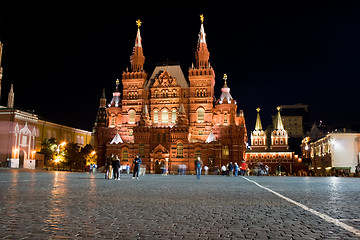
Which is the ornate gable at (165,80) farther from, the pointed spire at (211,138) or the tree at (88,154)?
the tree at (88,154)

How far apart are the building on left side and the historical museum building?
1293 cm

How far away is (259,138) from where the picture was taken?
102312mm

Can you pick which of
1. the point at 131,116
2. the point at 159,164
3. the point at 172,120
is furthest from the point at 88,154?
the point at 172,120

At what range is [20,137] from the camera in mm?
65438

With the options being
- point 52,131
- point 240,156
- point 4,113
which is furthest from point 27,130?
point 240,156

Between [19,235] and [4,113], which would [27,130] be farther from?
[19,235]

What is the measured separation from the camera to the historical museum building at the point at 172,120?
63.1 meters

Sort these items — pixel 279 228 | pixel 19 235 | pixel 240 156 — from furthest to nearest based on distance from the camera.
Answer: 1. pixel 240 156
2. pixel 279 228
3. pixel 19 235

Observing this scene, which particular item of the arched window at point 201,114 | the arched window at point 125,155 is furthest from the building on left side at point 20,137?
the arched window at point 201,114

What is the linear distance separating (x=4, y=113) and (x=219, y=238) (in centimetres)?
6741

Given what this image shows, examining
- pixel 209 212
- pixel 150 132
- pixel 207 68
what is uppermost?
pixel 207 68

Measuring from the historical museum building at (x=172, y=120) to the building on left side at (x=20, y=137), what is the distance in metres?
12.9

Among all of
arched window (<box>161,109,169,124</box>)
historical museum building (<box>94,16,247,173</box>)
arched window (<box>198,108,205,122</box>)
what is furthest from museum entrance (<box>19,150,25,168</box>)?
arched window (<box>198,108,205,122</box>)

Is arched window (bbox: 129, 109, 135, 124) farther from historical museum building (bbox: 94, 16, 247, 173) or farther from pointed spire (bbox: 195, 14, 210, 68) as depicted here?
pointed spire (bbox: 195, 14, 210, 68)
